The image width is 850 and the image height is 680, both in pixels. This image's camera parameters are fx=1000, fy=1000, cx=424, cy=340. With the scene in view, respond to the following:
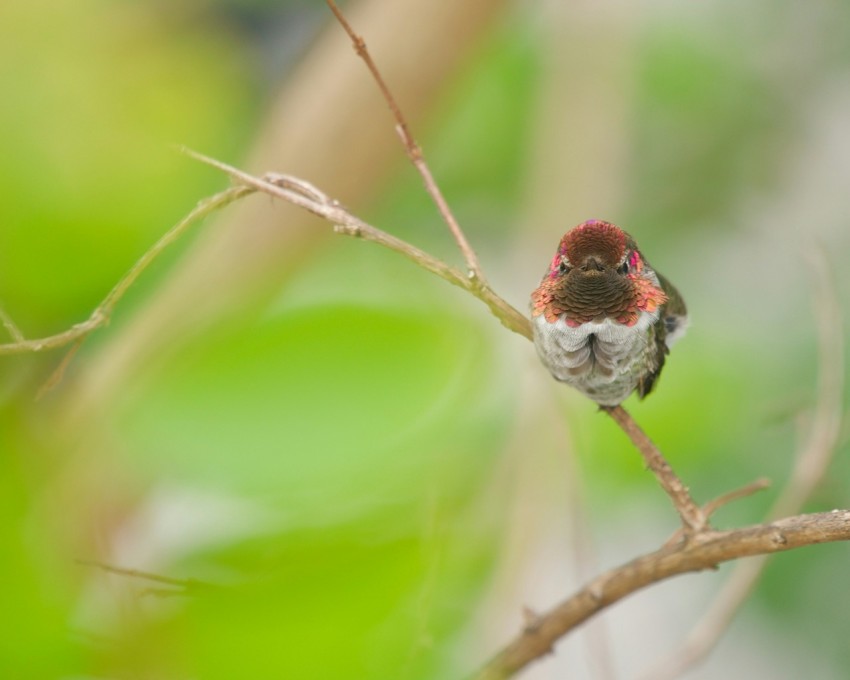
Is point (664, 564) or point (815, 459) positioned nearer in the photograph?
point (664, 564)

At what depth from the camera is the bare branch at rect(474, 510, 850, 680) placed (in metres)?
0.33

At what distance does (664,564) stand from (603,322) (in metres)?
0.10

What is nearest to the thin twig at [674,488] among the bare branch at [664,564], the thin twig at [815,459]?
the bare branch at [664,564]

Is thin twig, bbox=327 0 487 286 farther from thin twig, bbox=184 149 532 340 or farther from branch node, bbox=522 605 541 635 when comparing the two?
branch node, bbox=522 605 541 635

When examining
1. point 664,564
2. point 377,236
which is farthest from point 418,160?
point 664,564

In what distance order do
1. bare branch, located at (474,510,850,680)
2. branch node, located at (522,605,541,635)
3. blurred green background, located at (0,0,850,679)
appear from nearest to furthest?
blurred green background, located at (0,0,850,679), bare branch, located at (474,510,850,680), branch node, located at (522,605,541,635)

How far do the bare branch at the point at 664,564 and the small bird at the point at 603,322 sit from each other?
7 cm

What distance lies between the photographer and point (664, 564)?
39 centimetres

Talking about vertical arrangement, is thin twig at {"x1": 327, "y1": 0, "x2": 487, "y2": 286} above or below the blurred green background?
above

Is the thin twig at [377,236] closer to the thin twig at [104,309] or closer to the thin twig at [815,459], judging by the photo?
the thin twig at [104,309]

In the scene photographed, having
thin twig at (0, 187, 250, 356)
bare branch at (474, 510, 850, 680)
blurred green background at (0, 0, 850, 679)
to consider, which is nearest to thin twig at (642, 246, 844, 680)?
blurred green background at (0, 0, 850, 679)

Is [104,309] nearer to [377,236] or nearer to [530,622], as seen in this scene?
[377,236]

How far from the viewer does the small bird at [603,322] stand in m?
0.35

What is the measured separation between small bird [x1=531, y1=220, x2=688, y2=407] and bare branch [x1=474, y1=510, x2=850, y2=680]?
0.21ft
